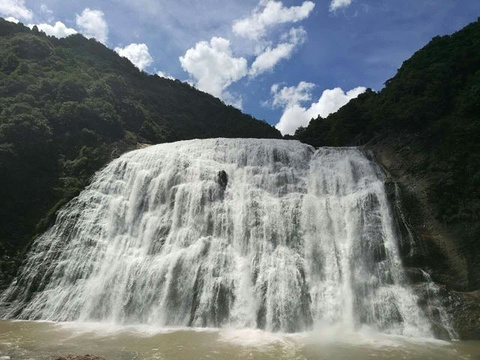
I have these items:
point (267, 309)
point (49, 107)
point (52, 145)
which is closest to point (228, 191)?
point (267, 309)

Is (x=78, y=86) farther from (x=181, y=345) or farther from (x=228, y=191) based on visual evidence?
(x=181, y=345)

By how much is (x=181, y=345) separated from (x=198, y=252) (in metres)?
6.86

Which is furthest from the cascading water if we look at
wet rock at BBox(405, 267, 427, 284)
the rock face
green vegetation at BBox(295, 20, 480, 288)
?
green vegetation at BBox(295, 20, 480, 288)

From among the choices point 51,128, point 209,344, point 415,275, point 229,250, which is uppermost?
point 51,128

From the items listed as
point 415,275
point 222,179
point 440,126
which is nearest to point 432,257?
point 415,275

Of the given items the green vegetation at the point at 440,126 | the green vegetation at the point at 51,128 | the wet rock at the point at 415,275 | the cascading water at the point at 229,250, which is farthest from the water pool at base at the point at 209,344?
the green vegetation at the point at 51,128

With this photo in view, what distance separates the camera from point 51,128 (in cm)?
3300

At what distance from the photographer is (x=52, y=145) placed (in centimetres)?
3164

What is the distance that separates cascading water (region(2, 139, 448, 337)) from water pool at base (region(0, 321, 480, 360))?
4.44 ft

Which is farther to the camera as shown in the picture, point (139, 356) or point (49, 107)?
point (49, 107)

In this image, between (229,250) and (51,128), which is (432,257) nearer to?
A: (229,250)

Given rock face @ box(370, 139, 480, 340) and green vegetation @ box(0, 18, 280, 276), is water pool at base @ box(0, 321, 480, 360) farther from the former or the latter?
green vegetation @ box(0, 18, 280, 276)

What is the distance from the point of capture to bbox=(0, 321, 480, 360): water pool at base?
12398 mm

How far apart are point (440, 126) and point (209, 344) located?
20058 millimetres
